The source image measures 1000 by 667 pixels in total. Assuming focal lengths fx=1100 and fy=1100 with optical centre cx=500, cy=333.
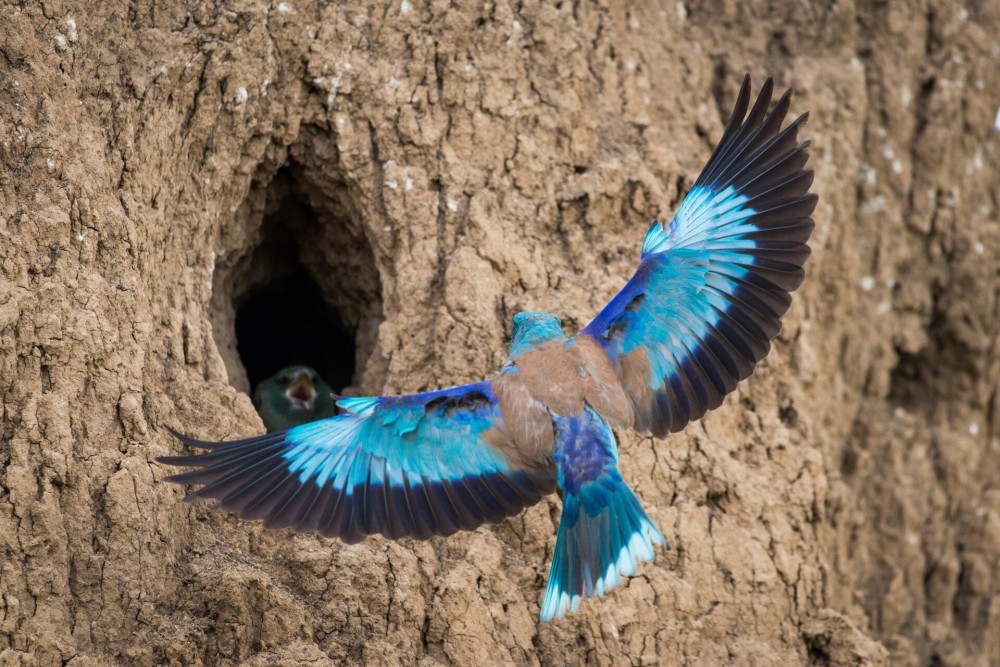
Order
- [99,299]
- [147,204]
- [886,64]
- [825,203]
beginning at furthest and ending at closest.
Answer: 1. [886,64]
2. [825,203]
3. [147,204]
4. [99,299]

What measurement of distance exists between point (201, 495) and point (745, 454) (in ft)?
7.52

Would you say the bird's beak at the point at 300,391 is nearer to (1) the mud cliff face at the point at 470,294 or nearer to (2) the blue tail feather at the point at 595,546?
(1) the mud cliff face at the point at 470,294

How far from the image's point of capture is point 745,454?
474 centimetres

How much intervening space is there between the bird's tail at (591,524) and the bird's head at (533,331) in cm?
31

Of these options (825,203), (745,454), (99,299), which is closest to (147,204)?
(99,299)

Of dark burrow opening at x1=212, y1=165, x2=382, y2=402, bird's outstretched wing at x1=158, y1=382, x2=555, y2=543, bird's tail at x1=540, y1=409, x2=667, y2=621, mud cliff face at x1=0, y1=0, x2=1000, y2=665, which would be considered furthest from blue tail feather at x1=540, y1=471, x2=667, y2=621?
dark burrow opening at x1=212, y1=165, x2=382, y2=402

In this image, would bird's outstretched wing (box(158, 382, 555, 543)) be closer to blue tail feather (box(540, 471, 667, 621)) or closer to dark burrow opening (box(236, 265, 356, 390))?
blue tail feather (box(540, 471, 667, 621))

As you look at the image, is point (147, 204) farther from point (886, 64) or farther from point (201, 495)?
point (886, 64)

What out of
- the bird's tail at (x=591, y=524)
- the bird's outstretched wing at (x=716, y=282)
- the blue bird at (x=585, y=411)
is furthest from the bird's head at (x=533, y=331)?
the bird's tail at (x=591, y=524)

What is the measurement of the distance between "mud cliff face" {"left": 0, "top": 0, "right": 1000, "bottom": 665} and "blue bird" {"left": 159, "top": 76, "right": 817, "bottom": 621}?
10.4 inches

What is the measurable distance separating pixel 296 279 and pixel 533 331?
86.0 inches

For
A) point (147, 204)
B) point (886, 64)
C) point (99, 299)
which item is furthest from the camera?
point (886, 64)

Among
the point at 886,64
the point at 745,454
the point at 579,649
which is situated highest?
the point at 886,64

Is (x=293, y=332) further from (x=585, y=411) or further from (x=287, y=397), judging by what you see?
(x=585, y=411)
